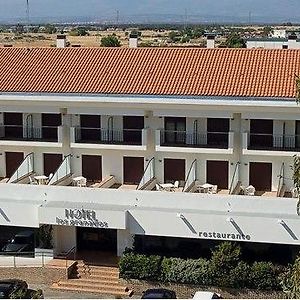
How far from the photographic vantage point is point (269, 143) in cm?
3516

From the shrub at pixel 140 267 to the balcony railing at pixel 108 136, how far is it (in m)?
6.72

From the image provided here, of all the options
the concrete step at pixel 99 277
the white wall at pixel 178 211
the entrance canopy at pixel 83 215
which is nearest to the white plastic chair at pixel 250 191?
the white wall at pixel 178 211

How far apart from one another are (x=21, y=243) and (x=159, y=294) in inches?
353

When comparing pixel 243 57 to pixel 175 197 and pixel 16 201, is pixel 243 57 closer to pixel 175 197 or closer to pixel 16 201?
Answer: pixel 175 197

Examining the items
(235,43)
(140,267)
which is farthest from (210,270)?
(235,43)

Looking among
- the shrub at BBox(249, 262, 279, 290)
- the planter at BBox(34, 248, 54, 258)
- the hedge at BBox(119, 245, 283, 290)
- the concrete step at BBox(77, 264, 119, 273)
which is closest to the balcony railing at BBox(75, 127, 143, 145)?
the planter at BBox(34, 248, 54, 258)

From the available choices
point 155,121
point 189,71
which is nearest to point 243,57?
point 189,71

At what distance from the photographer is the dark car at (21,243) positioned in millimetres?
34656

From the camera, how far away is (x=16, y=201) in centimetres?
3412

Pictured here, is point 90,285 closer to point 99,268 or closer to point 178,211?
point 99,268

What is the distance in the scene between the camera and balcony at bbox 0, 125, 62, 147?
37125 millimetres

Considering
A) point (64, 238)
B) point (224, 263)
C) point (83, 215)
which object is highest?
point (83, 215)

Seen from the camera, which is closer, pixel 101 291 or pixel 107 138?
pixel 101 291

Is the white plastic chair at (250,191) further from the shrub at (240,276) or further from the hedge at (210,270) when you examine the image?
the shrub at (240,276)
